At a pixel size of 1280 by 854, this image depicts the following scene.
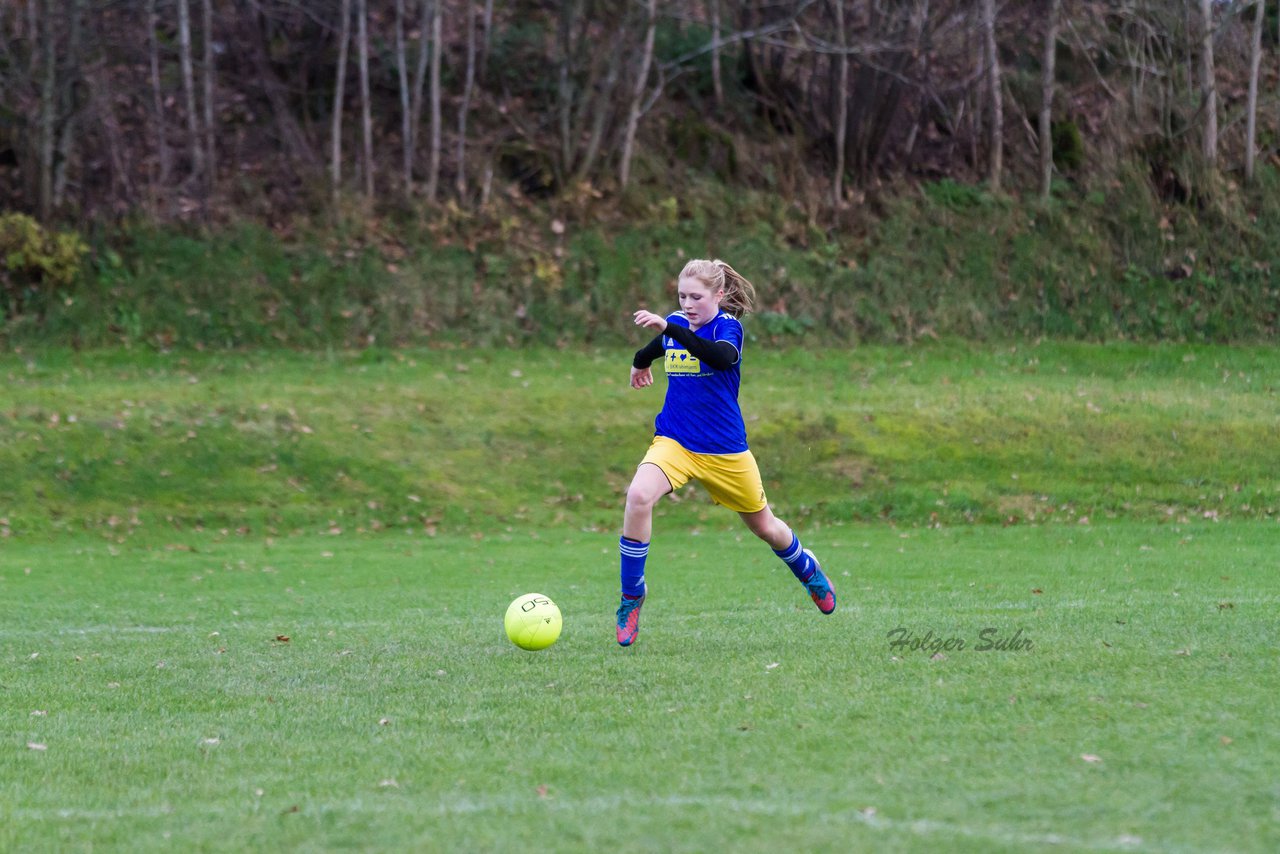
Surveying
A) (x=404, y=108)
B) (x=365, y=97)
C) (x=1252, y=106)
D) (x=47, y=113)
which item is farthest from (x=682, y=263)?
(x=1252, y=106)

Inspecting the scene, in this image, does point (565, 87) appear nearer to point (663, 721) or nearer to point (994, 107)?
point (994, 107)

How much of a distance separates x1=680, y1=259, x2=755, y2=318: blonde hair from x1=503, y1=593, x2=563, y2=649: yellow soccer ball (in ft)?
7.14

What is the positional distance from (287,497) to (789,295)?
11.7 m

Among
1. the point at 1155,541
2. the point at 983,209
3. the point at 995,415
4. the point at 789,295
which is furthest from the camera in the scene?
the point at 983,209

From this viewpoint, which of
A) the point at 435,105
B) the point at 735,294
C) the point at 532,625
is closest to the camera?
the point at 532,625

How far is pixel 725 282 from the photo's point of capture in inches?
328

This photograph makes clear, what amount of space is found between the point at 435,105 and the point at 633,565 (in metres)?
19.3

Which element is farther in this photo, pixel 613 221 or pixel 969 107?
pixel 969 107

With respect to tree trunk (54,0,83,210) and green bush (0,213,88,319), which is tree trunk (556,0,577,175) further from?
green bush (0,213,88,319)

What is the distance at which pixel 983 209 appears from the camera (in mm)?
27406

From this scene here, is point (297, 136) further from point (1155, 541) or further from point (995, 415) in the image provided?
point (1155, 541)

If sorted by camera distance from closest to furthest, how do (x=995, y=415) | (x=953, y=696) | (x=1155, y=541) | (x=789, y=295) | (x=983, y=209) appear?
(x=953, y=696) < (x=1155, y=541) < (x=995, y=415) < (x=789, y=295) < (x=983, y=209)

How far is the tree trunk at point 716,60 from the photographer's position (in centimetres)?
2791

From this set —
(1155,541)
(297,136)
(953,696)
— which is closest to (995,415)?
(1155,541)
